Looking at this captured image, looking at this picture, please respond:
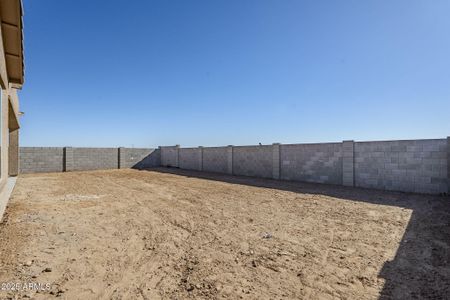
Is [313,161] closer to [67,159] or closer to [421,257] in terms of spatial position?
[421,257]

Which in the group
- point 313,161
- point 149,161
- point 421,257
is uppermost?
point 313,161

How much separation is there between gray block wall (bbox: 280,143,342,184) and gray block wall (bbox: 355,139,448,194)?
0.81m

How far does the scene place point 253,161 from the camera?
45.2 ft

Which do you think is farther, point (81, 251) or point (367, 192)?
point (367, 192)

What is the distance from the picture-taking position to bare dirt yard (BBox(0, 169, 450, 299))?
8.84 ft

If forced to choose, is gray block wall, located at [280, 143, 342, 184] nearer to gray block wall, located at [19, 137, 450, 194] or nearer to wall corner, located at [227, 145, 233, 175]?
gray block wall, located at [19, 137, 450, 194]

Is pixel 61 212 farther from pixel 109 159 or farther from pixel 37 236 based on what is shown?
pixel 109 159

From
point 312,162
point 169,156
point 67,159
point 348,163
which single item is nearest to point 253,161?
point 312,162

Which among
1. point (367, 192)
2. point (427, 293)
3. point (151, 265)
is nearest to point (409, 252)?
point (427, 293)

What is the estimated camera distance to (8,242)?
3.79 meters

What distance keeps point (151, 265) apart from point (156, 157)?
63.1ft

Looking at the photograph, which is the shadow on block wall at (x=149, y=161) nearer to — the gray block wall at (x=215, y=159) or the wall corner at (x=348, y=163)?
the gray block wall at (x=215, y=159)

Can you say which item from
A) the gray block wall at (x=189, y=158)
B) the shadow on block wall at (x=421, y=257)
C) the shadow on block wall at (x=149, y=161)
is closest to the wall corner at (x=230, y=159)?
the gray block wall at (x=189, y=158)

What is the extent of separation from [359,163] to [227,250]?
784 centimetres
